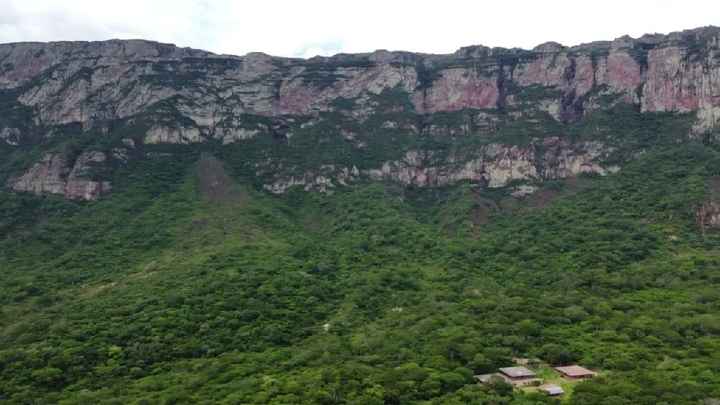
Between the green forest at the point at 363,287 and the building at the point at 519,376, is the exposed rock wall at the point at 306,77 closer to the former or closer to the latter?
the green forest at the point at 363,287

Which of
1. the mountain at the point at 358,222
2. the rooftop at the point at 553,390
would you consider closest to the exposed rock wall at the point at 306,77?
the mountain at the point at 358,222

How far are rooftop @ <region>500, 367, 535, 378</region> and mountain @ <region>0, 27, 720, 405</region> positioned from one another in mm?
2718

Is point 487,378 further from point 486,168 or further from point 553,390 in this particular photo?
point 486,168

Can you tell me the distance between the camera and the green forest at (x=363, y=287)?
61.8 m

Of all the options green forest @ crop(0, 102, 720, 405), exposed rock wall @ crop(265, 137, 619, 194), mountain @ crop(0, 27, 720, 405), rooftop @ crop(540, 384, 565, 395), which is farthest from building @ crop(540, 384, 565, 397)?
exposed rock wall @ crop(265, 137, 619, 194)

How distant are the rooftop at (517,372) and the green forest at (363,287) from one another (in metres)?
2.25

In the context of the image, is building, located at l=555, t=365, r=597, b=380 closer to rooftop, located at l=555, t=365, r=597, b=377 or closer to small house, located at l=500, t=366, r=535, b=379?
rooftop, located at l=555, t=365, r=597, b=377

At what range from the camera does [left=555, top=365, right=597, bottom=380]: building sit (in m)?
59.5

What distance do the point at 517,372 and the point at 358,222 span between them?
2783 inches

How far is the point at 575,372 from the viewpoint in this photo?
6009 centimetres

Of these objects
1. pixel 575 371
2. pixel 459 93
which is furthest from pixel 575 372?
pixel 459 93

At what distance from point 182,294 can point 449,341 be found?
3801cm

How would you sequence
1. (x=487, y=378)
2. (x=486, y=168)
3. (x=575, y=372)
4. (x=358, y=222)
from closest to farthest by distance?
(x=487, y=378), (x=575, y=372), (x=358, y=222), (x=486, y=168)

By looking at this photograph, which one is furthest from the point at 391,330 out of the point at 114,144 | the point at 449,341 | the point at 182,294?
the point at 114,144
